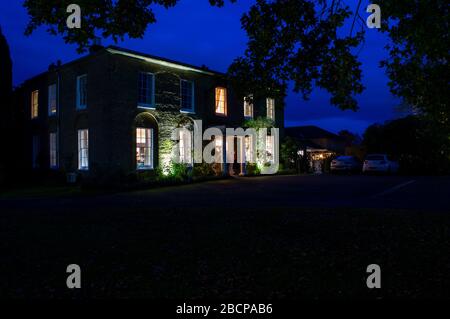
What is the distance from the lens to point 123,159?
64.2 feet

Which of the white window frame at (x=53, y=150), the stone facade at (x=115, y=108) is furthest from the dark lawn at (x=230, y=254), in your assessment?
the white window frame at (x=53, y=150)

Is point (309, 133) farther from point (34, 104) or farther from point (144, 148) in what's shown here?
point (144, 148)

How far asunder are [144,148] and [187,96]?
438 centimetres

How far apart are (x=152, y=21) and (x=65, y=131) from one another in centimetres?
1587

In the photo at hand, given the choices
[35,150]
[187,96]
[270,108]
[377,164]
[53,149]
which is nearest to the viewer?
[187,96]

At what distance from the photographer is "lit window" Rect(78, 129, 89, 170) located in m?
20.6

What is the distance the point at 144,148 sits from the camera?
67.6 feet

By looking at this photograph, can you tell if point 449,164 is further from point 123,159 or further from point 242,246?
point 242,246

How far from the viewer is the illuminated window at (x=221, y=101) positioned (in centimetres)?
2481

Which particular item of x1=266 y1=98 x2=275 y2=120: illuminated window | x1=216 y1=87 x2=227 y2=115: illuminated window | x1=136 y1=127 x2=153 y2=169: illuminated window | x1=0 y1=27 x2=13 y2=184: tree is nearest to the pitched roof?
x1=266 y1=98 x2=275 y2=120: illuminated window

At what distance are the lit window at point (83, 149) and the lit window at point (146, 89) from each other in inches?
135

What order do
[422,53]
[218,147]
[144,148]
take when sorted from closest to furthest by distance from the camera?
[422,53]
[144,148]
[218,147]

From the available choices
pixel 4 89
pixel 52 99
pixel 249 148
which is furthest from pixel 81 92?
pixel 249 148
